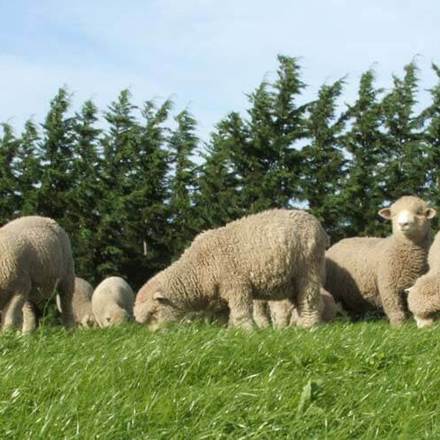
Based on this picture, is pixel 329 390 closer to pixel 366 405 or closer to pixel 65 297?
pixel 366 405

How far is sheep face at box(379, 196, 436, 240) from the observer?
12883mm

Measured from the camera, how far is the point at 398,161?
23.9 m

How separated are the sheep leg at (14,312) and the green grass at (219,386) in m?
3.86

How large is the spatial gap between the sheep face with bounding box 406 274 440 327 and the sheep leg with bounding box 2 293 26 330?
452 cm

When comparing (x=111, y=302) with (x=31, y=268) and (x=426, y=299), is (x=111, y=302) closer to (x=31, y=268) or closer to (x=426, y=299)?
(x=31, y=268)

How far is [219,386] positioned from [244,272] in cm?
579

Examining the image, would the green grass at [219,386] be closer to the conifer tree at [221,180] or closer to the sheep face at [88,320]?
the sheep face at [88,320]

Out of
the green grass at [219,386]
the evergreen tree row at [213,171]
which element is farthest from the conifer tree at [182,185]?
the green grass at [219,386]

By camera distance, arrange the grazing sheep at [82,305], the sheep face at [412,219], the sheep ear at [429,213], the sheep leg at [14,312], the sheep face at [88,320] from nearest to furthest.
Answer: the sheep leg at [14,312], the sheep face at [412,219], the sheep ear at [429,213], the sheep face at [88,320], the grazing sheep at [82,305]

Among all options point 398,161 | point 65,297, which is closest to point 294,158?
point 398,161

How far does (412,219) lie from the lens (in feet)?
42.3

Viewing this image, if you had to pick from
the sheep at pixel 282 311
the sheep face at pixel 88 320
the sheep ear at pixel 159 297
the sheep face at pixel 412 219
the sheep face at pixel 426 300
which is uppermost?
the sheep face at pixel 412 219

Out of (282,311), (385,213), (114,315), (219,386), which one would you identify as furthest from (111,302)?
(219,386)

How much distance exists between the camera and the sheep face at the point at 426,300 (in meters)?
10.5
